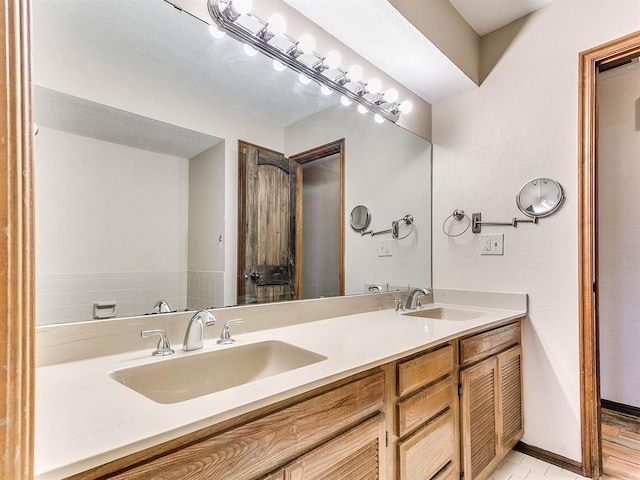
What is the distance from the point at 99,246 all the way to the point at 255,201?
2.10 feet

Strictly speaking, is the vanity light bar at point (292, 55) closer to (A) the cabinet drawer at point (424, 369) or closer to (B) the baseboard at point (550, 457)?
(A) the cabinet drawer at point (424, 369)

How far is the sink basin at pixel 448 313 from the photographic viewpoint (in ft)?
6.31

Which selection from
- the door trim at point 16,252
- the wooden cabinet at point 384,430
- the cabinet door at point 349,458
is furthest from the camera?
the cabinet door at point 349,458

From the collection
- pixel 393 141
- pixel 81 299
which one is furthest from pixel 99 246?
pixel 393 141

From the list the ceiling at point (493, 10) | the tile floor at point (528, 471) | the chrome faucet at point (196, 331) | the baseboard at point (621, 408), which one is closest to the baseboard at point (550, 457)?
the tile floor at point (528, 471)

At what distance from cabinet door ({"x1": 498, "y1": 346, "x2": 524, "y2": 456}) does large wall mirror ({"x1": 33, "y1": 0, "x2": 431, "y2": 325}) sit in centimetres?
108

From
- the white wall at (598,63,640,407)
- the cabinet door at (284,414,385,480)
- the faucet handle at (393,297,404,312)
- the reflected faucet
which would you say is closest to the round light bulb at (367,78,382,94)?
the faucet handle at (393,297,404,312)

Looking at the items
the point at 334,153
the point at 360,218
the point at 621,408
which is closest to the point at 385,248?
the point at 360,218

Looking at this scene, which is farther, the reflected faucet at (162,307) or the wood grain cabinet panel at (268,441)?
the reflected faucet at (162,307)

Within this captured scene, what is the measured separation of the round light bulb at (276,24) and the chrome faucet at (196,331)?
3.63ft

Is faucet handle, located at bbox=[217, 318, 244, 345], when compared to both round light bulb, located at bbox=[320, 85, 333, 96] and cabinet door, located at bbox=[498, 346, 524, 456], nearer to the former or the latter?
round light bulb, located at bbox=[320, 85, 333, 96]

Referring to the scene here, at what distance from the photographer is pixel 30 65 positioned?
0.48 metres

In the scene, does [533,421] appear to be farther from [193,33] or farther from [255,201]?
[193,33]

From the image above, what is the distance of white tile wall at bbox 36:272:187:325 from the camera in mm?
997
